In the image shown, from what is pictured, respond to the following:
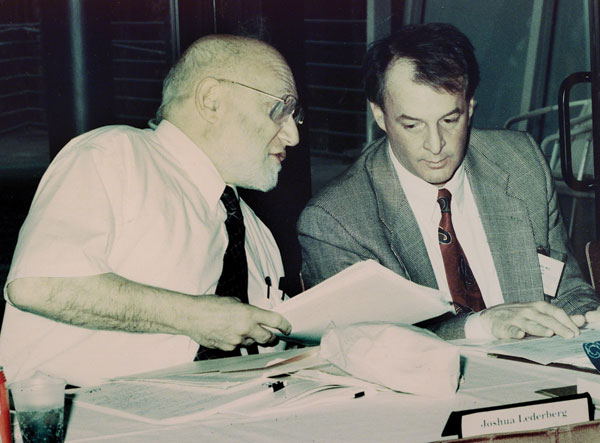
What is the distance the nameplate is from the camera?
1051 mm

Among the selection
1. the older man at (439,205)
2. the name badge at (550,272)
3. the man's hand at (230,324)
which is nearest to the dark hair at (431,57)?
the older man at (439,205)

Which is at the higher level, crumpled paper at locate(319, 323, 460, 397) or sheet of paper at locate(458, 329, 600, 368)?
crumpled paper at locate(319, 323, 460, 397)

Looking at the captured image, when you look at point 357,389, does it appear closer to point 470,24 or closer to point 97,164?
point 97,164

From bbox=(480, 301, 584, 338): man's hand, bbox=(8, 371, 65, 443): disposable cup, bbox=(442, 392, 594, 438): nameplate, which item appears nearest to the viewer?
bbox=(442, 392, 594, 438): nameplate

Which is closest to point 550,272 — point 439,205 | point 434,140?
point 439,205

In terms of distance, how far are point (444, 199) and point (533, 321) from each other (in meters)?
0.62

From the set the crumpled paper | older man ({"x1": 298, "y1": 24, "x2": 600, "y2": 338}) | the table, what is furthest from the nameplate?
older man ({"x1": 298, "y1": 24, "x2": 600, "y2": 338})

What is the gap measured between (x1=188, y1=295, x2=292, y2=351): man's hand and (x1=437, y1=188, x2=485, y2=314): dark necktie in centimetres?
74

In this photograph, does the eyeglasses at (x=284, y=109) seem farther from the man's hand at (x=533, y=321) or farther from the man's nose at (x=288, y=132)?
the man's hand at (x=533, y=321)

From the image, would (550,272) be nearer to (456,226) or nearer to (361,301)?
(456,226)

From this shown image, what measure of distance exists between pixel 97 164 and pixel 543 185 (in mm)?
1317

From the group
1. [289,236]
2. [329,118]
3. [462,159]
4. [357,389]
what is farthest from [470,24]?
[357,389]

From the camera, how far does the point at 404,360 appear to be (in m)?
1.42

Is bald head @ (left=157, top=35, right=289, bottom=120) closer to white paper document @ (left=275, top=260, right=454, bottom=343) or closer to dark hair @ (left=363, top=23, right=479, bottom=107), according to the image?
dark hair @ (left=363, top=23, right=479, bottom=107)
